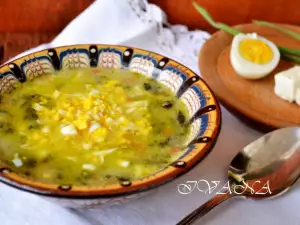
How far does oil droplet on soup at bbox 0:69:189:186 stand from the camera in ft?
2.65

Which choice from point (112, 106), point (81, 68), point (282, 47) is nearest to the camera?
point (112, 106)

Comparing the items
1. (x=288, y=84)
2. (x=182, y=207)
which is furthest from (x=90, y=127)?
(x=288, y=84)

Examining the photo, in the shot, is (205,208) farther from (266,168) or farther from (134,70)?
(134,70)

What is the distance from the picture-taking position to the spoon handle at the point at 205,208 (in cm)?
80

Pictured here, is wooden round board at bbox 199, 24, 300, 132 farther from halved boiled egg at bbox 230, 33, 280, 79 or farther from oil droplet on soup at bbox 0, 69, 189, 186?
oil droplet on soup at bbox 0, 69, 189, 186

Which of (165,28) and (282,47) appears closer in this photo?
(282,47)

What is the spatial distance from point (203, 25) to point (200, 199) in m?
0.72

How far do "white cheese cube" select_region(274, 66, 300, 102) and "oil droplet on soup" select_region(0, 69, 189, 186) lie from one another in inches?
9.6

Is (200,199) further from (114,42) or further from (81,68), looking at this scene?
(114,42)

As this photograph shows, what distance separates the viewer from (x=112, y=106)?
0.95 m

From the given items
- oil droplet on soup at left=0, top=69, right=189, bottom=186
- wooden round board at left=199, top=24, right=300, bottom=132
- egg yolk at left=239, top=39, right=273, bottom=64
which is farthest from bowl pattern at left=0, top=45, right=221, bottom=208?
egg yolk at left=239, top=39, right=273, bottom=64

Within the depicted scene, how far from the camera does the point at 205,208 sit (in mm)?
825

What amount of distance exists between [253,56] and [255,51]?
15mm

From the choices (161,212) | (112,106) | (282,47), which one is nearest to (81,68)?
(112,106)
